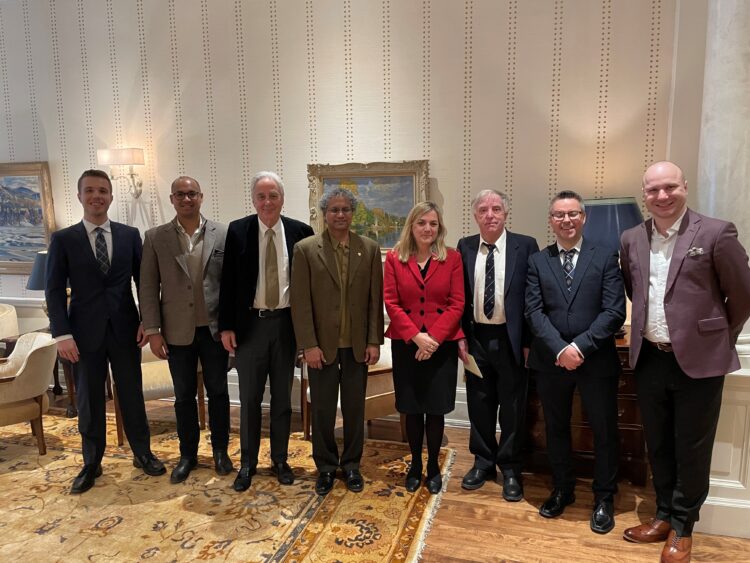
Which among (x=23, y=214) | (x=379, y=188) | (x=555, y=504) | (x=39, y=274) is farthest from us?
(x=23, y=214)

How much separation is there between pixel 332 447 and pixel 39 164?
4.06 m

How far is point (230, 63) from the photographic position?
446 cm

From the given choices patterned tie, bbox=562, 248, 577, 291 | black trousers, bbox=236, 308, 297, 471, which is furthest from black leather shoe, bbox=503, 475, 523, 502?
black trousers, bbox=236, 308, 297, 471

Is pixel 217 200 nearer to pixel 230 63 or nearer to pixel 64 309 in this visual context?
pixel 230 63

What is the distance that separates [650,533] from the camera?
2.60 metres

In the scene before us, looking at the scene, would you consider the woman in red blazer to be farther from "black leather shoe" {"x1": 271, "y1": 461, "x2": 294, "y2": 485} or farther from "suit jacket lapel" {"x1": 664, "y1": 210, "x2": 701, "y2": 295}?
"suit jacket lapel" {"x1": 664, "y1": 210, "x2": 701, "y2": 295}

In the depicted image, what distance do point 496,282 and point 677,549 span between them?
150cm

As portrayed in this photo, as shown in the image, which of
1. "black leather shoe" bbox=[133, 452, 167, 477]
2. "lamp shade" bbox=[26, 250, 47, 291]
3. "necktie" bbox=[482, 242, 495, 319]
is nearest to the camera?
"necktie" bbox=[482, 242, 495, 319]

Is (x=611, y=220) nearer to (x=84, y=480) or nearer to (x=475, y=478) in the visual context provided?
(x=475, y=478)

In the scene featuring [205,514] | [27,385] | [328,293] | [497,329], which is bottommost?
[205,514]

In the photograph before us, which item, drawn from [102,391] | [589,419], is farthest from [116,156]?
[589,419]

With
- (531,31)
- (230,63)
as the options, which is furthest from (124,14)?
(531,31)

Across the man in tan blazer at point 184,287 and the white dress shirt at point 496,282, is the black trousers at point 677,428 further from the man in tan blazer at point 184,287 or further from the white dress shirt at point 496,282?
the man in tan blazer at point 184,287

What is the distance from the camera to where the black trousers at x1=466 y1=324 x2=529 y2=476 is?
300cm
